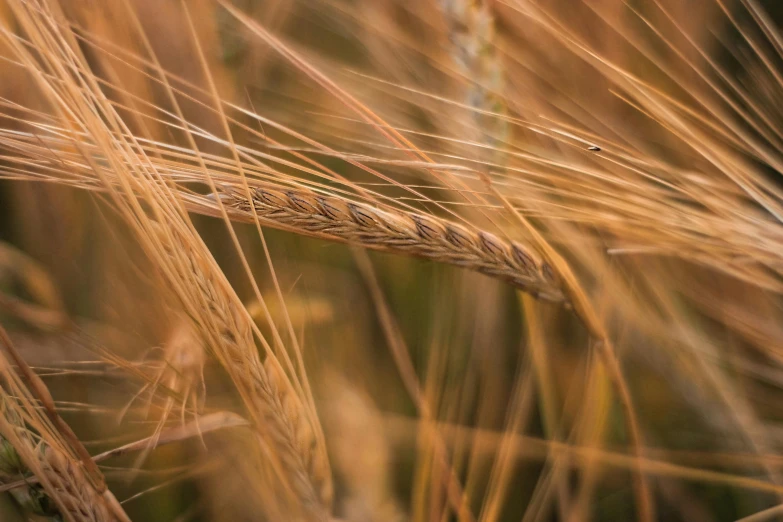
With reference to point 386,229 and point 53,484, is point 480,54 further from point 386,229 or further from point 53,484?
point 53,484

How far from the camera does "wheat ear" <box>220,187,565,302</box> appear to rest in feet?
1.26

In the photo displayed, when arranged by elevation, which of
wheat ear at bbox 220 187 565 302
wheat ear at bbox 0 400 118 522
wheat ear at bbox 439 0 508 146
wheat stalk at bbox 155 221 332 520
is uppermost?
wheat ear at bbox 439 0 508 146

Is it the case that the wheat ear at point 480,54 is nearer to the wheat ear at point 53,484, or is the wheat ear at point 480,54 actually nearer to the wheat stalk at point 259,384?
the wheat stalk at point 259,384

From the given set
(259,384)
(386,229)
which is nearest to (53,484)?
(259,384)

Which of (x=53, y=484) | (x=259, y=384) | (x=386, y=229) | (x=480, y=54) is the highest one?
(x=480, y=54)

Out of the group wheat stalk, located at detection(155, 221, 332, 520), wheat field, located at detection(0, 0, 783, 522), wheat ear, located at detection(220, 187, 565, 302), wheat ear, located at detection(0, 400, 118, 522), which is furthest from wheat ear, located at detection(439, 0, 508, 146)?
wheat ear, located at detection(0, 400, 118, 522)

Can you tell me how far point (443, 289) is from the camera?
61 cm

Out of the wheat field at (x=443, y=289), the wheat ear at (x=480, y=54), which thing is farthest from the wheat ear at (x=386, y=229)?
the wheat ear at (x=480, y=54)

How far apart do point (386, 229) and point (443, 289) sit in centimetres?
23

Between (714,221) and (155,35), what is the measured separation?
0.65 m

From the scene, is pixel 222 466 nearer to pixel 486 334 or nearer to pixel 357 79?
pixel 486 334

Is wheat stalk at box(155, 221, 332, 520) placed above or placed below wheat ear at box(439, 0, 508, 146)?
below

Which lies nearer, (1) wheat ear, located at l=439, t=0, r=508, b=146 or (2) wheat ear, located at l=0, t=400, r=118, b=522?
(2) wheat ear, located at l=0, t=400, r=118, b=522

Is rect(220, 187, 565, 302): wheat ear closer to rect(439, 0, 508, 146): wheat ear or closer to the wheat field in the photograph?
the wheat field
